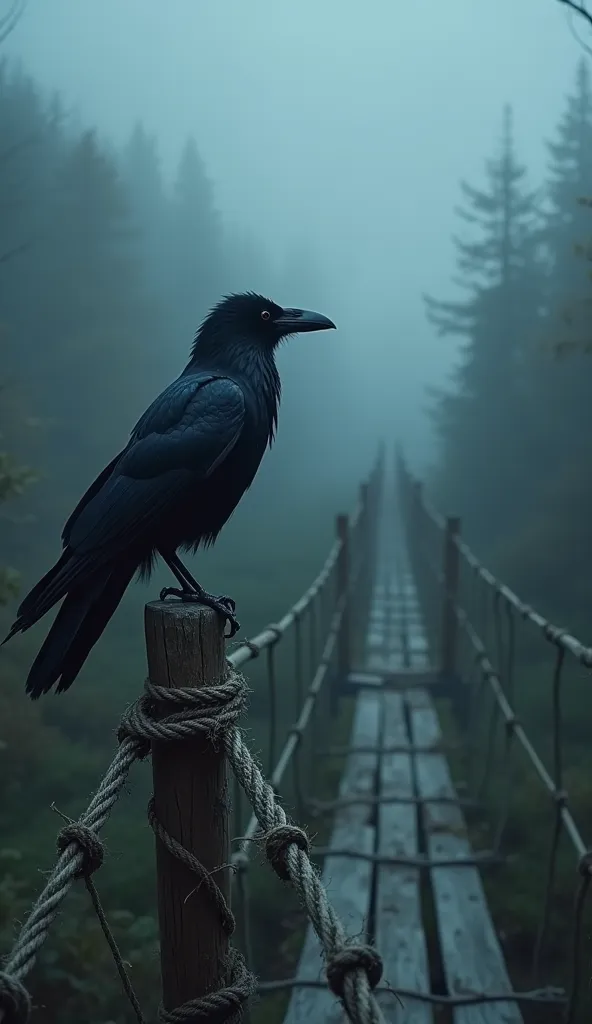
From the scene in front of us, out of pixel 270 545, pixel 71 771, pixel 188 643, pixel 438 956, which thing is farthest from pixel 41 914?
pixel 270 545

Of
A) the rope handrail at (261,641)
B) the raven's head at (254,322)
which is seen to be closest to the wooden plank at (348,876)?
the rope handrail at (261,641)

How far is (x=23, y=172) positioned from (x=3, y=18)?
12145 mm

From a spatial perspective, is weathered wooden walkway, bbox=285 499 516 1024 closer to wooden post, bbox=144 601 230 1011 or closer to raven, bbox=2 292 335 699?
wooden post, bbox=144 601 230 1011

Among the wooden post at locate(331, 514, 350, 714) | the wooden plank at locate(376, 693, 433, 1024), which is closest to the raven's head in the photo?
the wooden plank at locate(376, 693, 433, 1024)

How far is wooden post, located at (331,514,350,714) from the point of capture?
6.76 meters

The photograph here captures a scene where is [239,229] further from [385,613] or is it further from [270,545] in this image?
[385,613]

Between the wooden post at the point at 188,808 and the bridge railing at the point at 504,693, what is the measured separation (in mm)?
1163

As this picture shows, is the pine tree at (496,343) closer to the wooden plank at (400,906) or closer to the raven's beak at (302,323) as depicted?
the wooden plank at (400,906)

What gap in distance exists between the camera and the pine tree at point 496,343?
16.7 meters

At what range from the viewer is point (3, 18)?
4.94m

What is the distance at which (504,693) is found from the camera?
18.6ft

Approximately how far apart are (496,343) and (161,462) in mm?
17261

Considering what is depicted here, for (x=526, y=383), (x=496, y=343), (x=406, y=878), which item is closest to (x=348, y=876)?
(x=406, y=878)

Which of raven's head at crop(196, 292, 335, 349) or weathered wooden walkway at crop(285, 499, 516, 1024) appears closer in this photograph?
raven's head at crop(196, 292, 335, 349)
